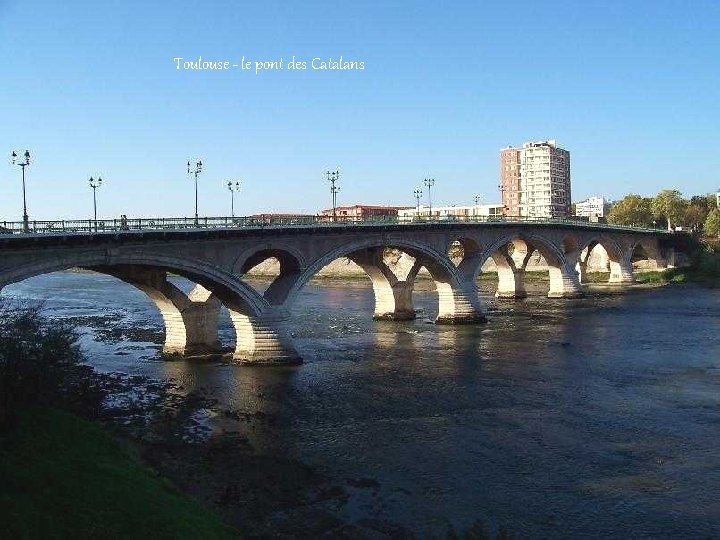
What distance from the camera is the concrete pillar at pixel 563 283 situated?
9761 centimetres

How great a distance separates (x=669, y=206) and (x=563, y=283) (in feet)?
258

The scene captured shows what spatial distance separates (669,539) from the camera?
20.9 metres

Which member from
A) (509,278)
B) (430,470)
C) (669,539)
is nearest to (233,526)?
(430,470)

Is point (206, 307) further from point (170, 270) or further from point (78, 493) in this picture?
point (78, 493)

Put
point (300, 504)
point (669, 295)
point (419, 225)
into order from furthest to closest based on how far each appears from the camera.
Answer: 1. point (669, 295)
2. point (419, 225)
3. point (300, 504)

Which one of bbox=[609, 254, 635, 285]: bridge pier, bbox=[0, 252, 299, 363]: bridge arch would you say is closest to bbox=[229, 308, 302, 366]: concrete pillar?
bbox=[0, 252, 299, 363]: bridge arch

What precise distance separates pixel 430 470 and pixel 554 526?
615cm

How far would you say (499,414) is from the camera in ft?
113

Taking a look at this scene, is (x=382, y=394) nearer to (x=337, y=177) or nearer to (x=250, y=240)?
(x=250, y=240)

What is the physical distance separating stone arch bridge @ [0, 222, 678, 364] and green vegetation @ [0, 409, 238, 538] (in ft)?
45.0

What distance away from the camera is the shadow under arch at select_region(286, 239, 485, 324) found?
6912 centimetres

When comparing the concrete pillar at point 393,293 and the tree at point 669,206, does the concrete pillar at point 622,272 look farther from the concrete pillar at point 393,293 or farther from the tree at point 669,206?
the concrete pillar at point 393,293

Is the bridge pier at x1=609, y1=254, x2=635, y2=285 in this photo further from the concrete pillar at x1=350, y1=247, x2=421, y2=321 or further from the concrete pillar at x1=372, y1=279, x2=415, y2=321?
the concrete pillar at x1=372, y1=279, x2=415, y2=321

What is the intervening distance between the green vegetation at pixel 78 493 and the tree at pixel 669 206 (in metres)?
159
